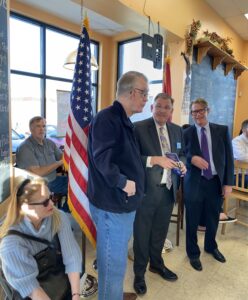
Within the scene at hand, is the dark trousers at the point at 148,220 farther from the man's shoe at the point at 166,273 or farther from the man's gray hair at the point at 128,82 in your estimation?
the man's gray hair at the point at 128,82

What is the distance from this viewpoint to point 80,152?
1.92 metres

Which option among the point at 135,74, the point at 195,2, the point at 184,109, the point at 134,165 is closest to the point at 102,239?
the point at 134,165

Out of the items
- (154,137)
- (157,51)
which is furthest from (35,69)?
(154,137)

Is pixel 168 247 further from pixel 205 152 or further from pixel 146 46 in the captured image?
pixel 146 46

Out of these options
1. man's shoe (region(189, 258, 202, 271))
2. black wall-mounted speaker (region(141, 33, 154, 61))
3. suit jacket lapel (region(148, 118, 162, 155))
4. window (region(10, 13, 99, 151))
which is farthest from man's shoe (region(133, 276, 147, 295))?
window (region(10, 13, 99, 151))

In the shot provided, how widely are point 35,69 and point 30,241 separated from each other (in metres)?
4.08

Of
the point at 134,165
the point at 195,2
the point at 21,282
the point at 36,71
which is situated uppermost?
the point at 195,2

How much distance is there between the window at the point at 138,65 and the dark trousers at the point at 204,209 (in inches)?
119

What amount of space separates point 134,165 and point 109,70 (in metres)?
4.71

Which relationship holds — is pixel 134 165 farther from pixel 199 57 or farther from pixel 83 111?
pixel 199 57

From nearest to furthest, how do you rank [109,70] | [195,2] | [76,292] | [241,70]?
[76,292], [195,2], [241,70], [109,70]

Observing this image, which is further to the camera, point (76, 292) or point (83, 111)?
point (83, 111)

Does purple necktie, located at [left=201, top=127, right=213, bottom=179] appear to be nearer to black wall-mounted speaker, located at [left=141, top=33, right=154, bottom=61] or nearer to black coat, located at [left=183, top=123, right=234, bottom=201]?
black coat, located at [left=183, top=123, right=234, bottom=201]

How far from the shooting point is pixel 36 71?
4617mm
